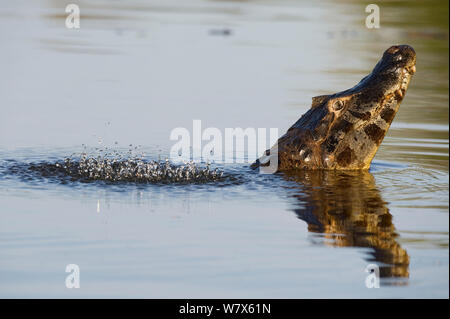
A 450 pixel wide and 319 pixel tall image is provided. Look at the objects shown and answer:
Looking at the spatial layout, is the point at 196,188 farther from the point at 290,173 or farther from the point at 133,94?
the point at 133,94

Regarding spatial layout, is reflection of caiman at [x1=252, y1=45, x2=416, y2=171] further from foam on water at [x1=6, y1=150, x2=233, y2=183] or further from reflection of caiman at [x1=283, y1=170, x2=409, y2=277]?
foam on water at [x1=6, y1=150, x2=233, y2=183]

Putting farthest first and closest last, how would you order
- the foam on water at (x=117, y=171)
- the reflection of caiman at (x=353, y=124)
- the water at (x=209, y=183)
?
the reflection of caiman at (x=353, y=124) → the foam on water at (x=117, y=171) → the water at (x=209, y=183)

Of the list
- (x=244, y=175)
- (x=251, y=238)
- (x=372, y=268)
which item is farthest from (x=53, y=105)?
(x=372, y=268)

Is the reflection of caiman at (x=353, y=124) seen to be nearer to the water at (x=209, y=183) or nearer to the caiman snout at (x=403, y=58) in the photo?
the caiman snout at (x=403, y=58)

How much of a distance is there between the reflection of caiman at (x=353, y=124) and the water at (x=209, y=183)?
0.32 meters

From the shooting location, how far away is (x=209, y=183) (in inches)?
371

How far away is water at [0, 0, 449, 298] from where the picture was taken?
6699 millimetres

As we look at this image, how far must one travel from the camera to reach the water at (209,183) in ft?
22.0

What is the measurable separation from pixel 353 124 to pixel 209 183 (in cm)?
172

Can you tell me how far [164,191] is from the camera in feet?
29.7

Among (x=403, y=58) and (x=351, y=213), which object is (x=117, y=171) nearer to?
(x=351, y=213)

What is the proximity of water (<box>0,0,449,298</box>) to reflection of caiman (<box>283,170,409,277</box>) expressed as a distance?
0.02 m

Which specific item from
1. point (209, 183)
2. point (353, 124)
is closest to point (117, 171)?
point (209, 183)

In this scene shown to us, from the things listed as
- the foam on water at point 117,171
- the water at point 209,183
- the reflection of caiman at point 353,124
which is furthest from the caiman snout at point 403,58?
the foam on water at point 117,171
